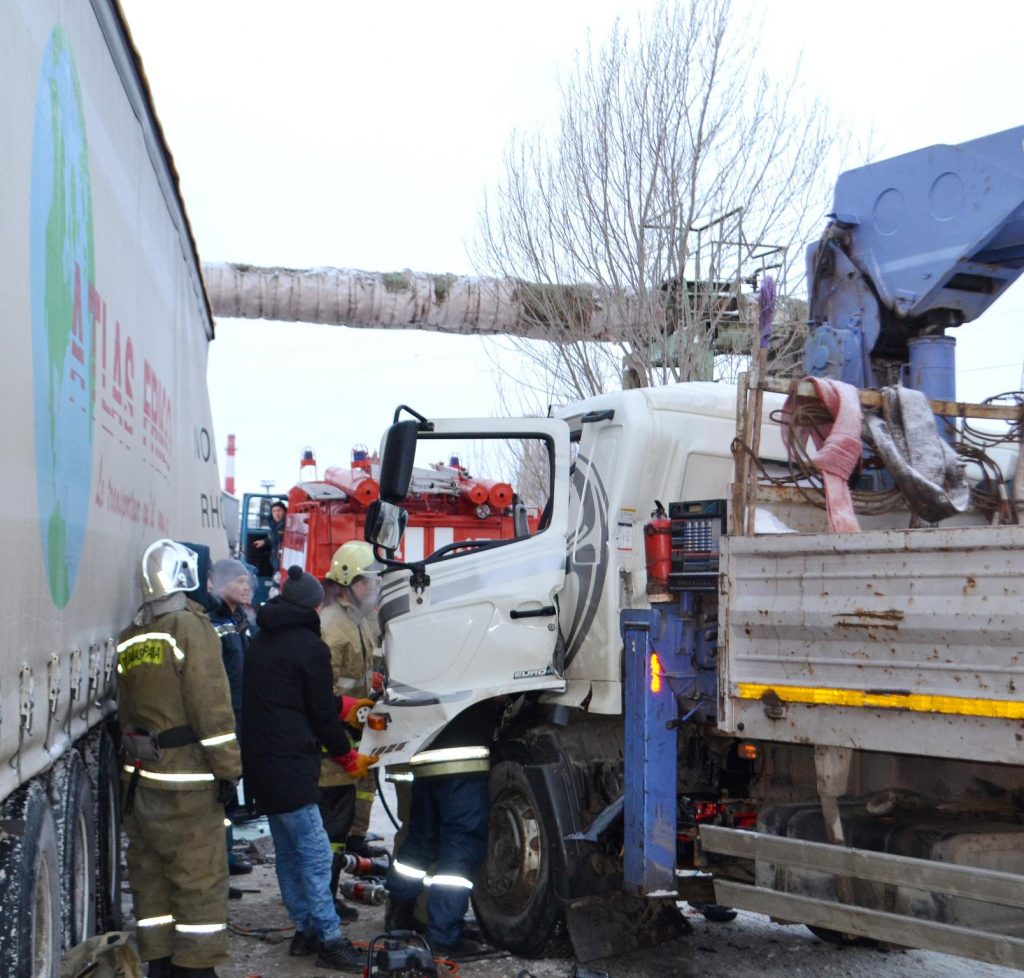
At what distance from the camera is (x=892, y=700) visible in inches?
156

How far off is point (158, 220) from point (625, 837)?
3.90m

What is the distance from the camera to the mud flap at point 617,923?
5.27 metres

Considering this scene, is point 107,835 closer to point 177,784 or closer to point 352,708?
point 177,784

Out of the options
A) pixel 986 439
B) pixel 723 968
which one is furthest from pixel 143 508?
pixel 986 439

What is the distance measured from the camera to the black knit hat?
5.60 m

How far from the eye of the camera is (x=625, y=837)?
16.3ft

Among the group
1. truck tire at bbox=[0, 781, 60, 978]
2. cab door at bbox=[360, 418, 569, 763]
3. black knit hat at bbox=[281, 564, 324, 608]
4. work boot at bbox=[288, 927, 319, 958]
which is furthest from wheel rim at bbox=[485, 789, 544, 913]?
truck tire at bbox=[0, 781, 60, 978]

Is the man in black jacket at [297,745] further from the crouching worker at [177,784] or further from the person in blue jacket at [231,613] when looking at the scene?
the person in blue jacket at [231,613]

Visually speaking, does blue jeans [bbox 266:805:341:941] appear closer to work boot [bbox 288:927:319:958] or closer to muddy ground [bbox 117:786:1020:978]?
work boot [bbox 288:927:319:958]

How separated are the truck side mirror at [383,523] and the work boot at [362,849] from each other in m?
2.70

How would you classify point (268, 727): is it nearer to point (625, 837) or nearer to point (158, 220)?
point (625, 837)

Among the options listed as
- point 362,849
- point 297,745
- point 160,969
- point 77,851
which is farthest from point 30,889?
point 362,849

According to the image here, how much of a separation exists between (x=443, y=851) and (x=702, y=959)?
1.33 m

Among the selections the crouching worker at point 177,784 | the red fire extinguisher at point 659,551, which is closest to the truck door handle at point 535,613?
the red fire extinguisher at point 659,551
